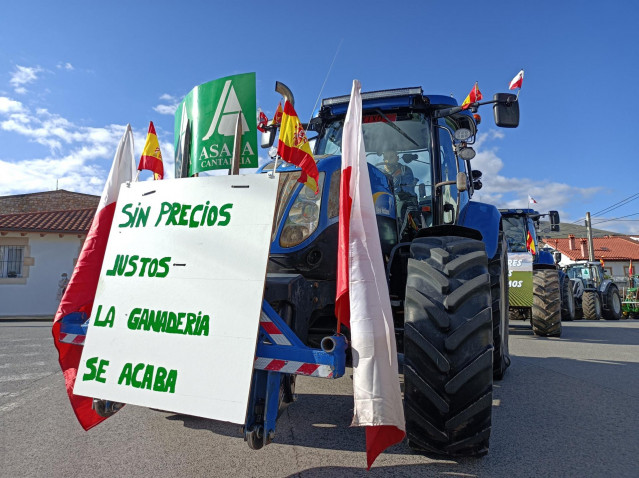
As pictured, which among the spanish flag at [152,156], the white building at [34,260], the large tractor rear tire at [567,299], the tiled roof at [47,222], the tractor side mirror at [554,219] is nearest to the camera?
the spanish flag at [152,156]

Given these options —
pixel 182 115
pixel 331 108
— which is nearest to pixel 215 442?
pixel 182 115

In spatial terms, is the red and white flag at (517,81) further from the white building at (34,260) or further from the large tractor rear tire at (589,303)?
the white building at (34,260)

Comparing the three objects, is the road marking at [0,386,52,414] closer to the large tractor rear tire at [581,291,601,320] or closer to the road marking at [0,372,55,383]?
the road marking at [0,372,55,383]

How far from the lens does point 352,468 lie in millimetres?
2588

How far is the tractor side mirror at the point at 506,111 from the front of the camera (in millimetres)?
3986

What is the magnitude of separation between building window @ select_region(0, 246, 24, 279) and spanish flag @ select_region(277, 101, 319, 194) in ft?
57.5

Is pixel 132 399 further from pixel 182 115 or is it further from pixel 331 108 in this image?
pixel 331 108

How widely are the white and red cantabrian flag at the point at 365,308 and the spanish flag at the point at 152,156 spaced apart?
1.57 metres

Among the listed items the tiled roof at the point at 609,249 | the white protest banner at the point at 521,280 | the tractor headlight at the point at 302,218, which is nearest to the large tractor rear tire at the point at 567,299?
the white protest banner at the point at 521,280

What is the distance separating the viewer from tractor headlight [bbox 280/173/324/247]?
330cm

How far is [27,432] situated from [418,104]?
419 cm

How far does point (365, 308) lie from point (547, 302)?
24.3 ft

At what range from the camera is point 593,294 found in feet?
47.4

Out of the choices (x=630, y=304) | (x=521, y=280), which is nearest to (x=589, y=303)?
(x=630, y=304)
